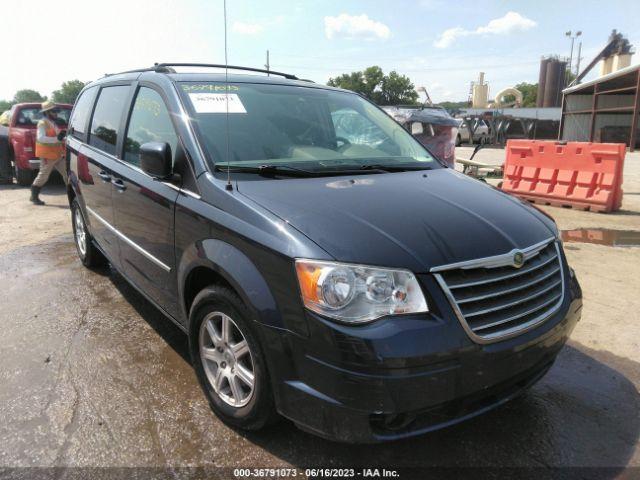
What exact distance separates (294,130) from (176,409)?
6.04 ft

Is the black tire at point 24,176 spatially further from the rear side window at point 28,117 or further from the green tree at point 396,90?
the green tree at point 396,90

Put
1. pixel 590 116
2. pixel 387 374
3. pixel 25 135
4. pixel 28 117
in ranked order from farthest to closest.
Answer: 1. pixel 590 116
2. pixel 28 117
3. pixel 25 135
4. pixel 387 374

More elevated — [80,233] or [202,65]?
[202,65]

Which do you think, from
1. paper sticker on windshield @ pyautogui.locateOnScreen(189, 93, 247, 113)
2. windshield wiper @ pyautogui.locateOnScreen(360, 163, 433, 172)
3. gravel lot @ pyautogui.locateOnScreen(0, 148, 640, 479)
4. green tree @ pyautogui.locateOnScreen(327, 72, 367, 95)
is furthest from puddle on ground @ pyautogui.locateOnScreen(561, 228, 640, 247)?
green tree @ pyautogui.locateOnScreen(327, 72, 367, 95)

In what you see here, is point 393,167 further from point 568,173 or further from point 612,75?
point 612,75

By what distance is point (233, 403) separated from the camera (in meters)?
2.54

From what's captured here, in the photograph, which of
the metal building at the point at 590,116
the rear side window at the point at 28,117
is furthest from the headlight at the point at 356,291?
the metal building at the point at 590,116

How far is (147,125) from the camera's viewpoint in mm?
3340

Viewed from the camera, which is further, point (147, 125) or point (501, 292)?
point (147, 125)

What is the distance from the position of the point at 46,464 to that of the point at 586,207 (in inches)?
325

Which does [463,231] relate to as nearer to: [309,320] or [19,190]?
[309,320]

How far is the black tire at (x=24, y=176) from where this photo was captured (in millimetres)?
10883

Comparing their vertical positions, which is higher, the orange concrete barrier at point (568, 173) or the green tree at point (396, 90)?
the green tree at point (396, 90)

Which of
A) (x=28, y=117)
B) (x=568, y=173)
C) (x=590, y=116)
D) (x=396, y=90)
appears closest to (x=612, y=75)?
(x=590, y=116)
